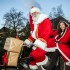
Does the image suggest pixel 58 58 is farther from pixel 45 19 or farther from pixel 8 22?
pixel 8 22

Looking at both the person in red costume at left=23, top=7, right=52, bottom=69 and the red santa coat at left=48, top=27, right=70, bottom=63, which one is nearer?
the person in red costume at left=23, top=7, right=52, bottom=69

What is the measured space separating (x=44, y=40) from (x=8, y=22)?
1152 cm

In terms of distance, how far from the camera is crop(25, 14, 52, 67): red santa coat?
6.39m

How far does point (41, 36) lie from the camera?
256 inches

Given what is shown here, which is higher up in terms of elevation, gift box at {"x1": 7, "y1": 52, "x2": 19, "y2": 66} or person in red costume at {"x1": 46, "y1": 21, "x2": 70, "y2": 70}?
person in red costume at {"x1": 46, "y1": 21, "x2": 70, "y2": 70}

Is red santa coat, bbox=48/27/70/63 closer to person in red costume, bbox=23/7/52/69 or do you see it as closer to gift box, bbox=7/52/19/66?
person in red costume, bbox=23/7/52/69

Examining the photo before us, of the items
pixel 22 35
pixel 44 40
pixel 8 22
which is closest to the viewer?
pixel 44 40

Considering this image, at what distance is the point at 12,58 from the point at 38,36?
853mm

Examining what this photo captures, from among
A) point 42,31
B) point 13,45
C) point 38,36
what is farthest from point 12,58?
point 42,31

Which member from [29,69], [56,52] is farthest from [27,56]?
[56,52]

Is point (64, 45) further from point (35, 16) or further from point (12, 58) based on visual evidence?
point (12, 58)

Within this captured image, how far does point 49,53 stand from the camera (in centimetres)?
725

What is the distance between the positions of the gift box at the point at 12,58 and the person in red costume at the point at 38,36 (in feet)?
0.86

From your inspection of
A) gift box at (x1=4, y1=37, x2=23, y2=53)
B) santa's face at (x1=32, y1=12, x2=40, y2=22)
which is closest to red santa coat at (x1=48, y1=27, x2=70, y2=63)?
santa's face at (x1=32, y1=12, x2=40, y2=22)
